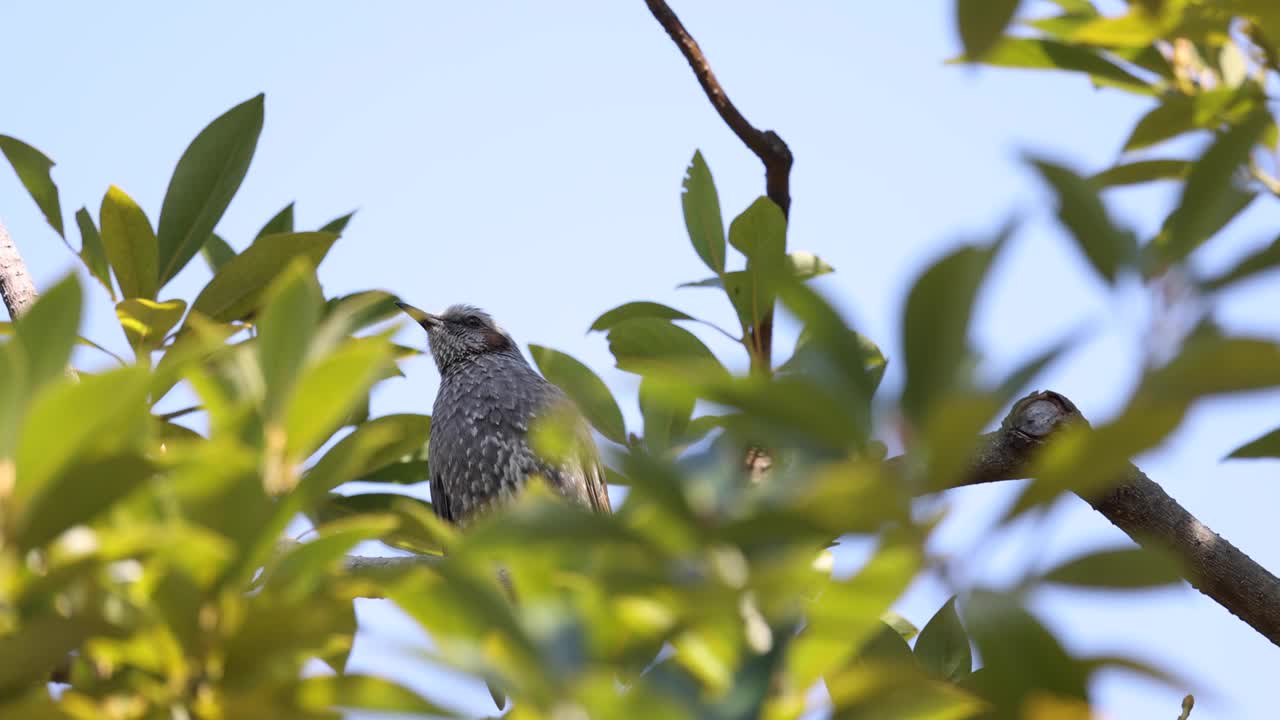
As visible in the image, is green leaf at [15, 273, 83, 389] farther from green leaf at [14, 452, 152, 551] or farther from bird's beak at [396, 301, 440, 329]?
bird's beak at [396, 301, 440, 329]

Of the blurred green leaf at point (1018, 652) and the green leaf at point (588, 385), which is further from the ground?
the green leaf at point (588, 385)

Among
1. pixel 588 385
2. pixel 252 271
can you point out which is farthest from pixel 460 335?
pixel 252 271

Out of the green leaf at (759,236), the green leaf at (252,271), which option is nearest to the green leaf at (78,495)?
the green leaf at (252,271)

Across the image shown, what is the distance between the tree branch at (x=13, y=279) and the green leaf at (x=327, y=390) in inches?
77.3

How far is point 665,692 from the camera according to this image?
798mm

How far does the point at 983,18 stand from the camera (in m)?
0.85

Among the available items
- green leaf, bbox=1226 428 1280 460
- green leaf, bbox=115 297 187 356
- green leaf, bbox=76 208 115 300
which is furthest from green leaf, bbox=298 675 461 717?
green leaf, bbox=76 208 115 300

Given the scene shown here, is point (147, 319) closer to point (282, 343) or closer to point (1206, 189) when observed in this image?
point (282, 343)

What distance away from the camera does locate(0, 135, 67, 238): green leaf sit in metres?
2.31

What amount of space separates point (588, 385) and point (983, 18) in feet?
4.85

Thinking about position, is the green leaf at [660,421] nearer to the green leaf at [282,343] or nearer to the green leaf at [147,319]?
the green leaf at [147,319]

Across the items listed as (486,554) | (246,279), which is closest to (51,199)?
(246,279)

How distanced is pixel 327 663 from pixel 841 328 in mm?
673

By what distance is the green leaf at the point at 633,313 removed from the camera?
234 centimetres
